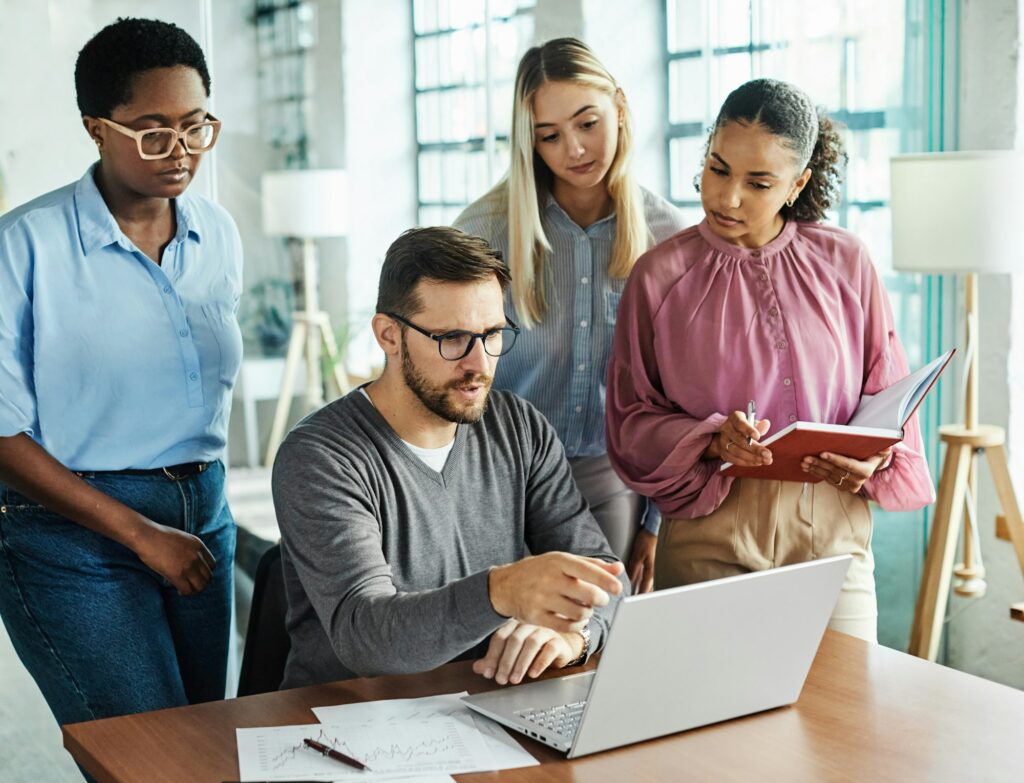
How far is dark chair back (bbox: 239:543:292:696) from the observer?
6.61ft

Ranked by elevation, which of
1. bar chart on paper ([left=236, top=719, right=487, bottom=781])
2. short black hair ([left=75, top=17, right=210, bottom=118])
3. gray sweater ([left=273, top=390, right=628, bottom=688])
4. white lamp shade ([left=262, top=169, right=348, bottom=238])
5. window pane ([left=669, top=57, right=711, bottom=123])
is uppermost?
window pane ([left=669, top=57, right=711, bottom=123])

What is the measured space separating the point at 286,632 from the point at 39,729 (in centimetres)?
160

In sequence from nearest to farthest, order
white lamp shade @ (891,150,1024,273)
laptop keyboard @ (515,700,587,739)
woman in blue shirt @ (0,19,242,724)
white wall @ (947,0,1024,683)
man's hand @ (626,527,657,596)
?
laptop keyboard @ (515,700,587,739) → woman in blue shirt @ (0,19,242,724) → man's hand @ (626,527,657,596) → white lamp shade @ (891,150,1024,273) → white wall @ (947,0,1024,683)

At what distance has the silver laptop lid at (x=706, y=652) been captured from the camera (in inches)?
55.2

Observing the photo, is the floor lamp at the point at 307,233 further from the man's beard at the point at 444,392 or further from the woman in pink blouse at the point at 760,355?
the man's beard at the point at 444,392

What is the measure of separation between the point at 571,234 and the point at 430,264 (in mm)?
553

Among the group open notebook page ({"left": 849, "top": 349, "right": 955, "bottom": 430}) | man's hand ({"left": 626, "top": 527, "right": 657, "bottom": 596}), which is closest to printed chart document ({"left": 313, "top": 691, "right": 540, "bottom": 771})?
open notebook page ({"left": 849, "top": 349, "right": 955, "bottom": 430})

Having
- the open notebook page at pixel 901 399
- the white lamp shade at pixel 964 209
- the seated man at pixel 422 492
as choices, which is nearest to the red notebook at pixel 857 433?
→ the open notebook page at pixel 901 399

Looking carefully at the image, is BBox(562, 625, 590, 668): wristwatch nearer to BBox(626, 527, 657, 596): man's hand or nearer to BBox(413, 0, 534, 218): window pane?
BBox(626, 527, 657, 596): man's hand

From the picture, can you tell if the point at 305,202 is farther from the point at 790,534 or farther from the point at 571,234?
the point at 790,534

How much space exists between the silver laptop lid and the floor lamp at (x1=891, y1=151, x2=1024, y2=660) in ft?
6.38

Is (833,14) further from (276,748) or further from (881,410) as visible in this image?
(276,748)

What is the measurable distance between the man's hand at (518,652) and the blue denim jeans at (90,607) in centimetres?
63

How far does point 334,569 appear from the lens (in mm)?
1737
